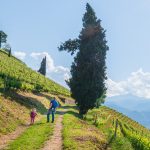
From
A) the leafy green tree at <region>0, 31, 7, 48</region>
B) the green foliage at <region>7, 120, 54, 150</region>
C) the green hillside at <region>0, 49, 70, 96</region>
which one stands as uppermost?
the leafy green tree at <region>0, 31, 7, 48</region>

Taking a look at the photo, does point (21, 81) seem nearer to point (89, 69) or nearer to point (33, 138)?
point (89, 69)

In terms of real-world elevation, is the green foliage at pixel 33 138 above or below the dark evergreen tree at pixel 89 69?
below

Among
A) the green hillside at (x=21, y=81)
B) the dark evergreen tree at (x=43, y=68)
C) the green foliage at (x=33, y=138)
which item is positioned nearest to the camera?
the green foliage at (x=33, y=138)

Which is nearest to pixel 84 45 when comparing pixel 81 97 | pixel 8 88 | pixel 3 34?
pixel 81 97

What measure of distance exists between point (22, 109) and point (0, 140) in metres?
16.9

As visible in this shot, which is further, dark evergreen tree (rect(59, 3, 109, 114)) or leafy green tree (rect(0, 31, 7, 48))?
leafy green tree (rect(0, 31, 7, 48))

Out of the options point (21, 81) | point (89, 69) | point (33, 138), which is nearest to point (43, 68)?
point (21, 81)

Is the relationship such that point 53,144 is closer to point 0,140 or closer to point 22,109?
point 0,140

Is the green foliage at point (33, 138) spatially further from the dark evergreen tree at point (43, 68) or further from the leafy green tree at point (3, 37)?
the leafy green tree at point (3, 37)

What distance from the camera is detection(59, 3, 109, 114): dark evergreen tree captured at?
5597 centimetres

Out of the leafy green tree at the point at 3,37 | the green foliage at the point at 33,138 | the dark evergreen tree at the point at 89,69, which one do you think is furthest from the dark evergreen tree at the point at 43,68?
the green foliage at the point at 33,138

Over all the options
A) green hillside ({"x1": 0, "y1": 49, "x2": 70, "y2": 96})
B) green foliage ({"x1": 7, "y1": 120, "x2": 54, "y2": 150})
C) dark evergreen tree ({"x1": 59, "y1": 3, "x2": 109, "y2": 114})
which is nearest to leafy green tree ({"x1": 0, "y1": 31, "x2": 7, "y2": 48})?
green hillside ({"x1": 0, "y1": 49, "x2": 70, "y2": 96})

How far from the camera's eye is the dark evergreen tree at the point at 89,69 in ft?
184

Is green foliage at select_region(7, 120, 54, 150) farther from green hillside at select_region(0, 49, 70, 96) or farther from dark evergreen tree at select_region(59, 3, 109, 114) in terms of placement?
dark evergreen tree at select_region(59, 3, 109, 114)
